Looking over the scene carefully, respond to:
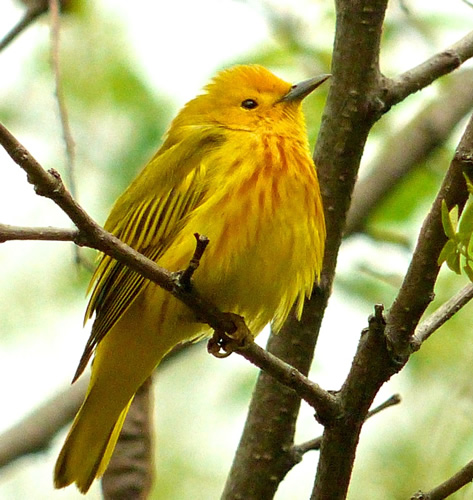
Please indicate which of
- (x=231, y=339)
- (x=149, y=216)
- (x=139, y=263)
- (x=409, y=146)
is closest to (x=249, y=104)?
(x=149, y=216)

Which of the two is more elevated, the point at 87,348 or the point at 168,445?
the point at 168,445

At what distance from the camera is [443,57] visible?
12.8 feet

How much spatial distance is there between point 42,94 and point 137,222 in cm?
338

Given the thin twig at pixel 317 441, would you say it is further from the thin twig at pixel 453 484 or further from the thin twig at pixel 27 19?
the thin twig at pixel 27 19

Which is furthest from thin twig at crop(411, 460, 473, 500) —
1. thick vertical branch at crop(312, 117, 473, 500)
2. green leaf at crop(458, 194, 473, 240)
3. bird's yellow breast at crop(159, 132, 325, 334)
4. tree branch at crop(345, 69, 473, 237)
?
tree branch at crop(345, 69, 473, 237)

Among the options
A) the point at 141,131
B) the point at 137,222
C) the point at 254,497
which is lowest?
the point at 254,497

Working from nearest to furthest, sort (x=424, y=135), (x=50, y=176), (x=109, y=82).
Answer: (x=50, y=176) < (x=424, y=135) < (x=109, y=82)

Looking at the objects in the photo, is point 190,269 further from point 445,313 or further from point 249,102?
point 249,102

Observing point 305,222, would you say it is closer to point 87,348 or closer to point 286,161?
point 286,161

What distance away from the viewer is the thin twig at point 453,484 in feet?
8.89

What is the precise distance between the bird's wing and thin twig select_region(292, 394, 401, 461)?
920mm

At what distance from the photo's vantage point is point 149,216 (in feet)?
13.2

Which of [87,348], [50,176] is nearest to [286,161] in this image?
[87,348]

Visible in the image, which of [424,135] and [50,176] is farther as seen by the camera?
[424,135]
